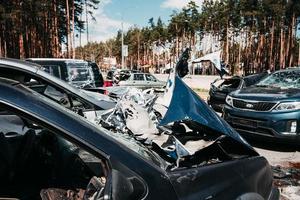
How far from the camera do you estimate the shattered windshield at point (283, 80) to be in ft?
28.5

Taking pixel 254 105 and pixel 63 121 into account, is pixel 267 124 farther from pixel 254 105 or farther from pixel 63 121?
pixel 63 121

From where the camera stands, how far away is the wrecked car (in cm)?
188

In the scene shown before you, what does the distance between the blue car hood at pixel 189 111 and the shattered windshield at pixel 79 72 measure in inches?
283

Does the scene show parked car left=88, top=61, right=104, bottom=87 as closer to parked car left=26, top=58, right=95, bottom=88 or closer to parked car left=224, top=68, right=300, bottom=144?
parked car left=26, top=58, right=95, bottom=88

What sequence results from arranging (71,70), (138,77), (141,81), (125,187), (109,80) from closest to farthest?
(125,187), (71,70), (109,80), (141,81), (138,77)

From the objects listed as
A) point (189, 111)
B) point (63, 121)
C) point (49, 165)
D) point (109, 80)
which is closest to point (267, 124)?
point (189, 111)

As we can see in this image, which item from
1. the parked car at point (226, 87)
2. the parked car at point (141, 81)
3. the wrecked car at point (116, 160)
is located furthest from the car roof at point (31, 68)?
the parked car at point (141, 81)

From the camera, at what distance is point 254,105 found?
7.85 meters

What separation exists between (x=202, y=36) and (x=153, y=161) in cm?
8311

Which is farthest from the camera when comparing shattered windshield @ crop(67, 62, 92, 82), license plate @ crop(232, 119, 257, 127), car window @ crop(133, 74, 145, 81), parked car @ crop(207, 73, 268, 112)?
car window @ crop(133, 74, 145, 81)

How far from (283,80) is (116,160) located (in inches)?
309

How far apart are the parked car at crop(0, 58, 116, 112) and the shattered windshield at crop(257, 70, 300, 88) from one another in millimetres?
4474

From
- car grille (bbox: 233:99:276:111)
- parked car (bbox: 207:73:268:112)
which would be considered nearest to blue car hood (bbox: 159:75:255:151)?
car grille (bbox: 233:99:276:111)

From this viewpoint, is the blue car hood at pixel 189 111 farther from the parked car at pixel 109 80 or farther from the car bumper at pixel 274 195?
the parked car at pixel 109 80
